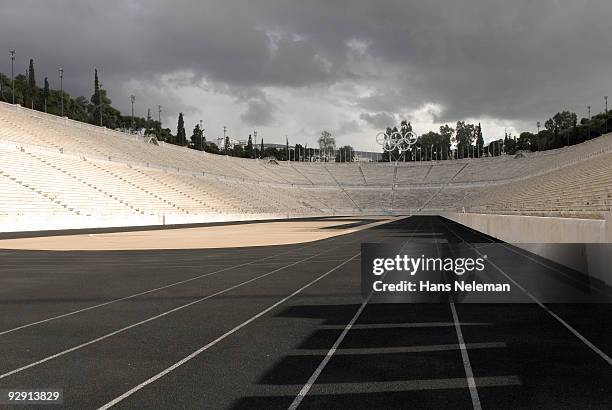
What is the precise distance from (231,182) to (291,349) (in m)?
81.2

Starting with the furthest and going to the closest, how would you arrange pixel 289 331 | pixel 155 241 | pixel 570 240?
pixel 155 241 → pixel 570 240 → pixel 289 331

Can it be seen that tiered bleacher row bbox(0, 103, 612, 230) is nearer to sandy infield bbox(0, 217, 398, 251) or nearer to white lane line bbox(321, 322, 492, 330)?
sandy infield bbox(0, 217, 398, 251)

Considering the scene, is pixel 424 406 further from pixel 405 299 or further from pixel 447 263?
pixel 447 263

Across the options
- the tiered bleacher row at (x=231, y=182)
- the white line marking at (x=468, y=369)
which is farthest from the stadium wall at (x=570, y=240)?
the white line marking at (x=468, y=369)

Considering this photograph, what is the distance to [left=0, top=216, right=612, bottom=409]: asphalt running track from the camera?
4793mm

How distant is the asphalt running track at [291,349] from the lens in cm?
479

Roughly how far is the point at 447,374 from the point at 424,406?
95 centimetres

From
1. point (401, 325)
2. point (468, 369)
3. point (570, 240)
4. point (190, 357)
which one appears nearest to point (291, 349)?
point (190, 357)

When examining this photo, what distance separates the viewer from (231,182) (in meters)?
86.4

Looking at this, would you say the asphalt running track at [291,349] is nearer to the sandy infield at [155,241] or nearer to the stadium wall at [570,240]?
the stadium wall at [570,240]

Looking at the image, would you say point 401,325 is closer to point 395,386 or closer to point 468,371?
point 468,371

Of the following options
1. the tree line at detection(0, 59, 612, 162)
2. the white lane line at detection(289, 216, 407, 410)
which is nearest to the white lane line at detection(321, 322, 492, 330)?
the white lane line at detection(289, 216, 407, 410)

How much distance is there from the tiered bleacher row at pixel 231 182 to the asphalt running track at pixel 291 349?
985cm

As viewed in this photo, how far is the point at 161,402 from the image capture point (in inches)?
182
